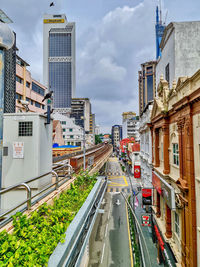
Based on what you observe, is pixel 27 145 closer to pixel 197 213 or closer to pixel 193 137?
pixel 193 137

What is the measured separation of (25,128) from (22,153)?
1134 millimetres

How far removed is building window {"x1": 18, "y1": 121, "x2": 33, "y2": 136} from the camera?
7234 millimetres

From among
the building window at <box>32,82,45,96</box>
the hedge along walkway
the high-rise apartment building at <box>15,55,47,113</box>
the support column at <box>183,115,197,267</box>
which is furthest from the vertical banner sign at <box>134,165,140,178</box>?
the building window at <box>32,82,45,96</box>

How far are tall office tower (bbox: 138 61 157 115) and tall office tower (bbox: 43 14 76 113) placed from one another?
71.4m

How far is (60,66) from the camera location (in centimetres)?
16725

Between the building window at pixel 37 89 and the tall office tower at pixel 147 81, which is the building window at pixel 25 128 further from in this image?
the tall office tower at pixel 147 81

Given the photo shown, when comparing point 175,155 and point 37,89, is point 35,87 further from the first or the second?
point 175,155

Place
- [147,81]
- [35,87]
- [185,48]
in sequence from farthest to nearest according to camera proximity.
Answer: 1. [147,81]
2. [35,87]
3. [185,48]

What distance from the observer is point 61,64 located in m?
167

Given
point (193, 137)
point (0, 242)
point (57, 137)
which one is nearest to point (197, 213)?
point (193, 137)

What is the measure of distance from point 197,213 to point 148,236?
14009 millimetres

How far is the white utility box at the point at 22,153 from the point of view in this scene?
6.88 m

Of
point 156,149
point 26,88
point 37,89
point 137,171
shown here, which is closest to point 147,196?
point 156,149

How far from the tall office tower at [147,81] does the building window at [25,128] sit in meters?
129
